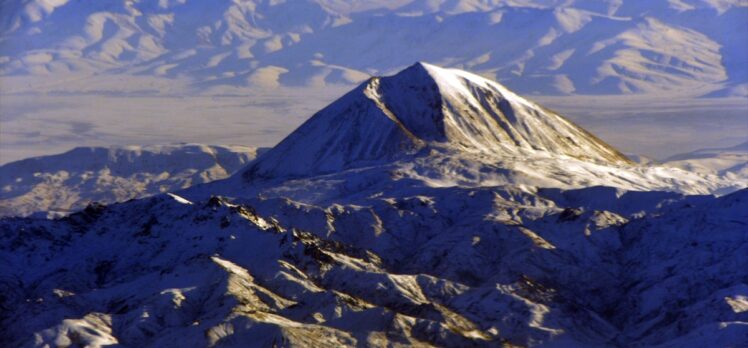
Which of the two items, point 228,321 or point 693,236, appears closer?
point 228,321

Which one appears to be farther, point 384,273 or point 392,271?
point 392,271

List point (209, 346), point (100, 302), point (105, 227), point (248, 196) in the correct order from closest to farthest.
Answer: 1. point (209, 346)
2. point (100, 302)
3. point (105, 227)
4. point (248, 196)

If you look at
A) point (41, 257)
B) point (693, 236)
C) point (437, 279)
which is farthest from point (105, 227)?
point (693, 236)

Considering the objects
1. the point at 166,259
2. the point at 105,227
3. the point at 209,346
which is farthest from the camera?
the point at 105,227

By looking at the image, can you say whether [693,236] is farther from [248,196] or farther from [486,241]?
[248,196]

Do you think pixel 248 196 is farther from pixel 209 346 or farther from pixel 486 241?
pixel 209 346

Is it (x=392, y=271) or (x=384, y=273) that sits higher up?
(x=384, y=273)
